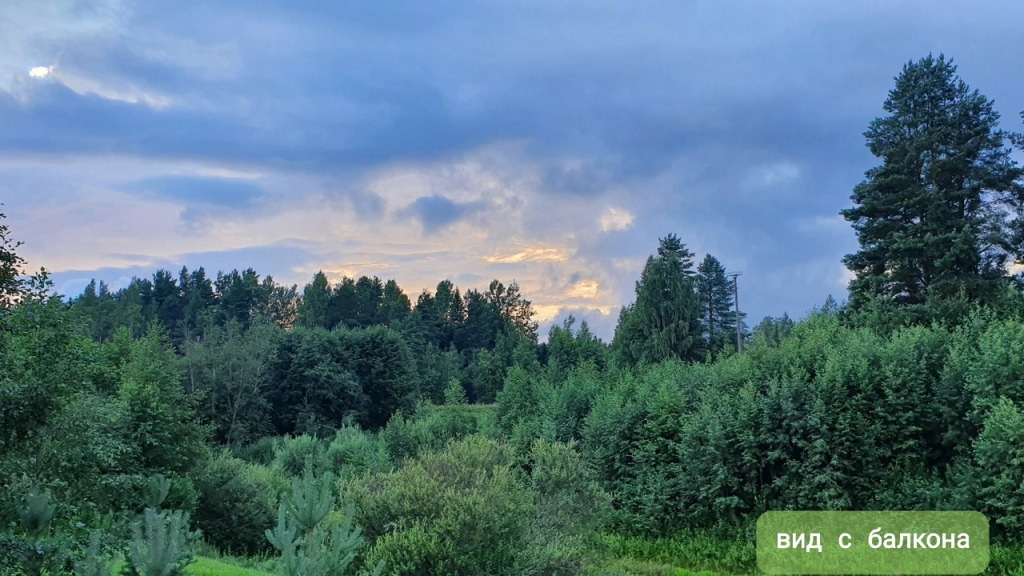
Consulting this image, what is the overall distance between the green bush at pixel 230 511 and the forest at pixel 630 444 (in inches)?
2.9

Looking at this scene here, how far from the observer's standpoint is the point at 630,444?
23.7 metres

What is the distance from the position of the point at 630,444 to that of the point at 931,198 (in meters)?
13.9

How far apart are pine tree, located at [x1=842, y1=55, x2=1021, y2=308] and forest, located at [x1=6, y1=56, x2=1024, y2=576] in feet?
0.26

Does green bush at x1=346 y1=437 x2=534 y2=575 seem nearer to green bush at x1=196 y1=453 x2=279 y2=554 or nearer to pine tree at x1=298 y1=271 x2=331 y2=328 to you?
green bush at x1=196 y1=453 x2=279 y2=554

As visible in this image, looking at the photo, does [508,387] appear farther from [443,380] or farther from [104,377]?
[443,380]

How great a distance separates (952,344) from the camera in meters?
18.8

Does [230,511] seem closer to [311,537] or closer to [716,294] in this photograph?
[311,537]

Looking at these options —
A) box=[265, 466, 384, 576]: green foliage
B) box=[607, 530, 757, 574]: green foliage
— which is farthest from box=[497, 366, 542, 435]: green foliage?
box=[265, 466, 384, 576]: green foliage

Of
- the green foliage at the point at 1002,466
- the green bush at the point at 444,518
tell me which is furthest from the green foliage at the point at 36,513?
the green foliage at the point at 1002,466

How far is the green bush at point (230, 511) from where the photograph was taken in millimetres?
22109

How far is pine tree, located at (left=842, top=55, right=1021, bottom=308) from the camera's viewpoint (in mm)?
23422

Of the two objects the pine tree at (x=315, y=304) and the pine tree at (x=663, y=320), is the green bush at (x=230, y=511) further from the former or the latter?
the pine tree at (x=315, y=304)

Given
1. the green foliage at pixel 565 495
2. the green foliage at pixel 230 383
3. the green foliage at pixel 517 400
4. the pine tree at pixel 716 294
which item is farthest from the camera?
the pine tree at pixel 716 294

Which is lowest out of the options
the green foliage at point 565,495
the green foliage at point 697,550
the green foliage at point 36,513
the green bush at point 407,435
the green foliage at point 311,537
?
the green foliage at point 697,550
